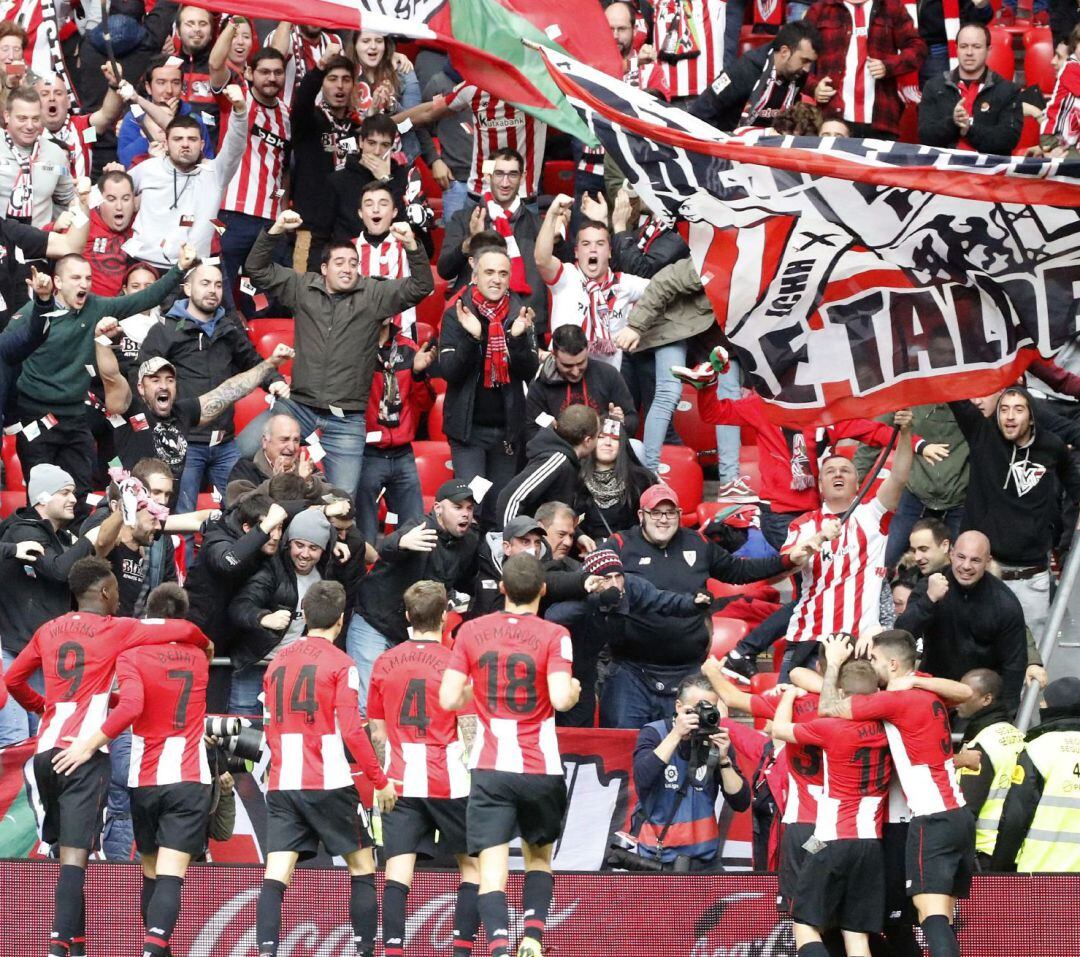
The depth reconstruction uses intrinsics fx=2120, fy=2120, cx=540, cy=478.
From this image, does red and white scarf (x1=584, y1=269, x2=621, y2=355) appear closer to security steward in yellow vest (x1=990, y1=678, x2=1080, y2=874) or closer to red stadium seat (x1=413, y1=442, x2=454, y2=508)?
red stadium seat (x1=413, y1=442, x2=454, y2=508)

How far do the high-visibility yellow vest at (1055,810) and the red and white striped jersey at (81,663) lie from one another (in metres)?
4.03

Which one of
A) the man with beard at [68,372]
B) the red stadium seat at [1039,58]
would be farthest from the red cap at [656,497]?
the red stadium seat at [1039,58]

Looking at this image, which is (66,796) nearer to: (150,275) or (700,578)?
(700,578)

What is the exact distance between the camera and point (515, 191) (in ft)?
46.8

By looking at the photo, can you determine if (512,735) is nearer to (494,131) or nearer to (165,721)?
(165,721)

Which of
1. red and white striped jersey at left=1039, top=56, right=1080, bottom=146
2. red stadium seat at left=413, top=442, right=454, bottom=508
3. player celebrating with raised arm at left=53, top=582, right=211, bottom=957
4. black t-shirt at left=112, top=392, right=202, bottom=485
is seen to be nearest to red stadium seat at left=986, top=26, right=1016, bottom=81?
red and white striped jersey at left=1039, top=56, right=1080, bottom=146

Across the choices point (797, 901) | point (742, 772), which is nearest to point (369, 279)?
point (742, 772)

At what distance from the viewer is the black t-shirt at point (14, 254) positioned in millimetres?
13500

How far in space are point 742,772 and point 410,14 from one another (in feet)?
14.8

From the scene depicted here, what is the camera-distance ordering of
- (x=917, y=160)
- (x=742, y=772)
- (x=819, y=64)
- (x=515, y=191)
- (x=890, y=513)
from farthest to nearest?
(x=819, y=64)
(x=515, y=191)
(x=890, y=513)
(x=742, y=772)
(x=917, y=160)

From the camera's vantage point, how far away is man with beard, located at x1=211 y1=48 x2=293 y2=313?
14805 mm

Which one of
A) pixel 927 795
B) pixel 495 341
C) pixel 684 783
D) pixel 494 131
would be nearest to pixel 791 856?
pixel 927 795

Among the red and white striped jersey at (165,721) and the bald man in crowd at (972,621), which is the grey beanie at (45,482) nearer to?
the red and white striped jersey at (165,721)

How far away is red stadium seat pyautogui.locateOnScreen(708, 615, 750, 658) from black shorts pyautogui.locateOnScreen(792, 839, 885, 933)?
2701 mm
